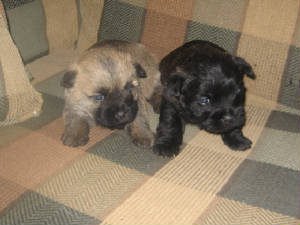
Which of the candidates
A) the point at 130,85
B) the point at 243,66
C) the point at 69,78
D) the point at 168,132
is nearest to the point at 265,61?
the point at 243,66

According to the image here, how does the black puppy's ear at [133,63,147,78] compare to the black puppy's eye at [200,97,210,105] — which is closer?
the black puppy's eye at [200,97,210,105]

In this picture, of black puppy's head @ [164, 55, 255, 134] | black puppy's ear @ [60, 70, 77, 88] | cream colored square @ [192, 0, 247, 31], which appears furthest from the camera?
cream colored square @ [192, 0, 247, 31]

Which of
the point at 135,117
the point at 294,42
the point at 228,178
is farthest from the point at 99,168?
the point at 294,42

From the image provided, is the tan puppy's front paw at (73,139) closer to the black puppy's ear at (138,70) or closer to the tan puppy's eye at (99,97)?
the tan puppy's eye at (99,97)

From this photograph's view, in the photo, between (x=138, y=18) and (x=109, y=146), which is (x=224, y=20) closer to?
(x=138, y=18)

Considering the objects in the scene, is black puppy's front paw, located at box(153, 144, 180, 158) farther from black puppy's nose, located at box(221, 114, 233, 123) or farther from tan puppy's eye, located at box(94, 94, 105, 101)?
tan puppy's eye, located at box(94, 94, 105, 101)

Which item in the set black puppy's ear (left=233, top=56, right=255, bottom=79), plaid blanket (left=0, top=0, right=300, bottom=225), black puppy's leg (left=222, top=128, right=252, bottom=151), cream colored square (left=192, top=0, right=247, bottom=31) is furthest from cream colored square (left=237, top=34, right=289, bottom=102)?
black puppy's leg (left=222, top=128, right=252, bottom=151)
